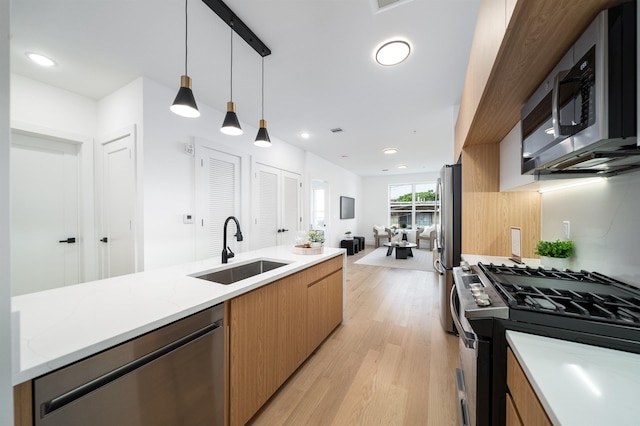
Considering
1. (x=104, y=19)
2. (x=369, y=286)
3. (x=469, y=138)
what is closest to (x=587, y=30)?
(x=469, y=138)

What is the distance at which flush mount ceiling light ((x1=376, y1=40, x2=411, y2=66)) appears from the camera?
6.00 feet

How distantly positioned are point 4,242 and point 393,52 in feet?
7.76

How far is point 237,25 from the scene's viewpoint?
5.36ft

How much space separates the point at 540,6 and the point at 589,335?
1.06 m

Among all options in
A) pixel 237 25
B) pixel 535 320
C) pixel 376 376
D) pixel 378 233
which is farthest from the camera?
pixel 378 233

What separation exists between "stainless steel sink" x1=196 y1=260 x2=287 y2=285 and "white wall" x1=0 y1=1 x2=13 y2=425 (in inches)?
46.2

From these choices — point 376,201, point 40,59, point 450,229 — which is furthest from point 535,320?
point 376,201

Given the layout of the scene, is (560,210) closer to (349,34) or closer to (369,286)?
(349,34)

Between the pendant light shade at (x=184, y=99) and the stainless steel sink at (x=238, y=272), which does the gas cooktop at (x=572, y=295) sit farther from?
the pendant light shade at (x=184, y=99)

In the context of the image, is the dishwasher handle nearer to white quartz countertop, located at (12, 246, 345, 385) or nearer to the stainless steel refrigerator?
white quartz countertop, located at (12, 246, 345, 385)

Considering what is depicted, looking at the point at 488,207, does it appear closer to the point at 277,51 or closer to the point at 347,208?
the point at 277,51

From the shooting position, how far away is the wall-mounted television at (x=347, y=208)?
23.0ft

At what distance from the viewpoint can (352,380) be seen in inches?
70.6

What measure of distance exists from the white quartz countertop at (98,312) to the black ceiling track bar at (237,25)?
1741 millimetres
